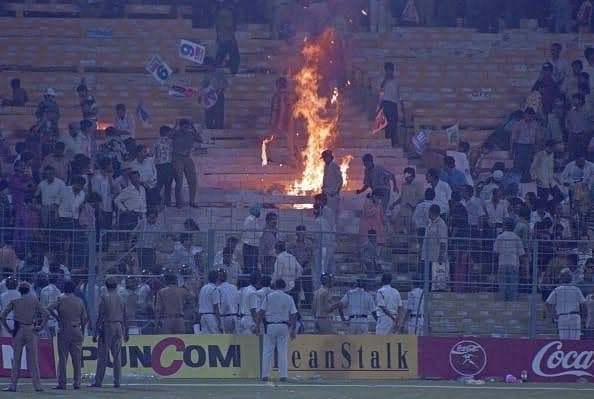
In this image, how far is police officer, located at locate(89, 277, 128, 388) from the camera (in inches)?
923

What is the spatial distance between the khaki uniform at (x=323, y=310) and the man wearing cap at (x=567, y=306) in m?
3.61

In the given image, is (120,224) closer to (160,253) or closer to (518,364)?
(160,253)

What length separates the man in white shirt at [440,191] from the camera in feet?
94.0

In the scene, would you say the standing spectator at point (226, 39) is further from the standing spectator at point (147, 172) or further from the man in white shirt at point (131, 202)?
the man in white shirt at point (131, 202)

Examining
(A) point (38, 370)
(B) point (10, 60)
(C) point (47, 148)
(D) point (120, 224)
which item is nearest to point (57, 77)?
(B) point (10, 60)

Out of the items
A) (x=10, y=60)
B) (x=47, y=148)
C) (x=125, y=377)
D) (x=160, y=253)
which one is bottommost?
(x=125, y=377)

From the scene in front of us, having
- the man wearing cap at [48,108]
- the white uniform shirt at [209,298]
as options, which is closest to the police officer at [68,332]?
the white uniform shirt at [209,298]

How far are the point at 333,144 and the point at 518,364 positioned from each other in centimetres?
901

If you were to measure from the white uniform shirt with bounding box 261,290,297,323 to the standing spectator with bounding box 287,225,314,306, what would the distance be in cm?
195

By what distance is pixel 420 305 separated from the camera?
86.1 feet

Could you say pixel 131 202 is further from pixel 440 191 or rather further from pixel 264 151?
pixel 440 191

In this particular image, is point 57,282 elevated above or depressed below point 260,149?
below

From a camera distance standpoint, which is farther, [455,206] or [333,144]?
[333,144]

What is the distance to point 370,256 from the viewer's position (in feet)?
87.5
